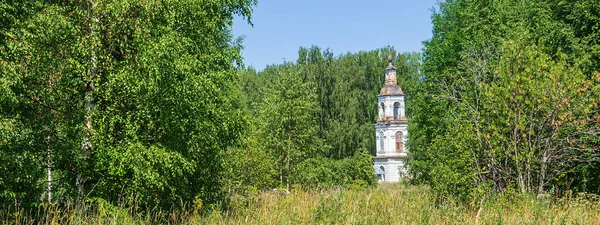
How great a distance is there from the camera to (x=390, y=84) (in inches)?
2066

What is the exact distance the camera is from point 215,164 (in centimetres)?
1440

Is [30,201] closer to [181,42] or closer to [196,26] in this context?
[181,42]

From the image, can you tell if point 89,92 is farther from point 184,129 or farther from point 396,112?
point 396,112

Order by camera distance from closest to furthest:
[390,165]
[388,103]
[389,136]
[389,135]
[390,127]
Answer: [388,103] → [390,127] → [389,135] → [389,136] → [390,165]

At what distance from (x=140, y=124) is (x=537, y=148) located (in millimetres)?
9196

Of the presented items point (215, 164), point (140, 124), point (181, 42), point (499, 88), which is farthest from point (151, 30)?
point (499, 88)

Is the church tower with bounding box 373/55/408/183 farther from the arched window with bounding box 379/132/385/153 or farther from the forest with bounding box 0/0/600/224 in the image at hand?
the forest with bounding box 0/0/600/224

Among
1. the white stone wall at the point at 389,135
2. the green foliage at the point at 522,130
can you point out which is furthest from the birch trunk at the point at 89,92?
the white stone wall at the point at 389,135

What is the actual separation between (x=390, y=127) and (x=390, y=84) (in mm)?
3815

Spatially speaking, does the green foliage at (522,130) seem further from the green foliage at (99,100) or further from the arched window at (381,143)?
the arched window at (381,143)

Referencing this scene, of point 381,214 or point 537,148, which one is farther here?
point 537,148

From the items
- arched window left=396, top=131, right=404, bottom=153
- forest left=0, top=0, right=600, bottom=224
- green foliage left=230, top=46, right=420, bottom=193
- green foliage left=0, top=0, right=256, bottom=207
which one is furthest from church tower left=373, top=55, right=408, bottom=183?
green foliage left=0, top=0, right=256, bottom=207

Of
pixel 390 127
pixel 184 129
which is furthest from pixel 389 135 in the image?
pixel 184 129

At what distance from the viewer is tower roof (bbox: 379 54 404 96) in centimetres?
5181
